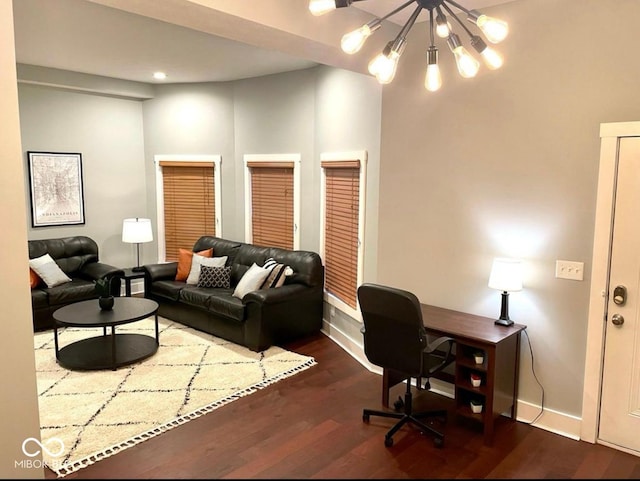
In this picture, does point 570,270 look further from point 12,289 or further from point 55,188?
point 55,188

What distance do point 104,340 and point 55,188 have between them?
254 cm

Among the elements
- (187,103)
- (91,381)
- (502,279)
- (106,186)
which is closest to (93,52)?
(187,103)

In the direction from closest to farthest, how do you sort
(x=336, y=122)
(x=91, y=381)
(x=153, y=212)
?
1. (x=91, y=381)
2. (x=336, y=122)
3. (x=153, y=212)

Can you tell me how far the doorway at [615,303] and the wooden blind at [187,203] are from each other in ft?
16.3

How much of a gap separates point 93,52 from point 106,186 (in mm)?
2260

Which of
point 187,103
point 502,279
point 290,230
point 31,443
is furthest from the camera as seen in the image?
point 187,103

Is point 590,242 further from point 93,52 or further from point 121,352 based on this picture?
point 93,52

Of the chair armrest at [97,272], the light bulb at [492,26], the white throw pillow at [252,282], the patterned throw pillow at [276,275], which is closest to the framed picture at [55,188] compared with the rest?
the chair armrest at [97,272]

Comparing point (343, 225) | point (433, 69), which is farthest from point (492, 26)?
point (343, 225)

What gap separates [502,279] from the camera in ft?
10.5

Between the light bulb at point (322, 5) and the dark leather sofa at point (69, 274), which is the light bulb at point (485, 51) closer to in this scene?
the light bulb at point (322, 5)

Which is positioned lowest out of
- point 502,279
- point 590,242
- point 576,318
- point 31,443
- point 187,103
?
point 31,443

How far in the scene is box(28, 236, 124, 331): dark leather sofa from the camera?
5.24m

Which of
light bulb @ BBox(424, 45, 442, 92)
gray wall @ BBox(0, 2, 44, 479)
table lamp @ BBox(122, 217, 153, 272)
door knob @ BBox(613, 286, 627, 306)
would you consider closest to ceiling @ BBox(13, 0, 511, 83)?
light bulb @ BBox(424, 45, 442, 92)
